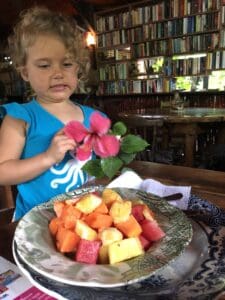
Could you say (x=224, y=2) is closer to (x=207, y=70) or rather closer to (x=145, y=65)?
(x=207, y=70)

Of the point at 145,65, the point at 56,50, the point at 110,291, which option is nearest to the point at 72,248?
the point at 110,291

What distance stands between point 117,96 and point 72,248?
16.2 ft

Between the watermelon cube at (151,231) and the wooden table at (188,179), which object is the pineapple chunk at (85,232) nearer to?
the watermelon cube at (151,231)

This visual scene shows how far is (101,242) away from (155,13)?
4.76 metres

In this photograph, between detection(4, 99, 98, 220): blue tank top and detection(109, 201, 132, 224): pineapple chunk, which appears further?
detection(4, 99, 98, 220): blue tank top

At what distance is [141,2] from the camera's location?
15.4 feet

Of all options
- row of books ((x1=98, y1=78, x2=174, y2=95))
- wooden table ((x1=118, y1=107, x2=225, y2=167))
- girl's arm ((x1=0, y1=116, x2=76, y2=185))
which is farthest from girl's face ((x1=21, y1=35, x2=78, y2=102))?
row of books ((x1=98, y1=78, x2=174, y2=95))

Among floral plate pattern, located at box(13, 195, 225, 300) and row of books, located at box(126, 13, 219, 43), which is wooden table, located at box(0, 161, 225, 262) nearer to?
floral plate pattern, located at box(13, 195, 225, 300)

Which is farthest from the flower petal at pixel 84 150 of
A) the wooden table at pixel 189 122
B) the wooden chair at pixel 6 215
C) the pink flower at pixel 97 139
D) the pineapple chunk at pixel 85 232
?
the wooden table at pixel 189 122

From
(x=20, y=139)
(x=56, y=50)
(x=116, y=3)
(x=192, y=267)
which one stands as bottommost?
(x=192, y=267)

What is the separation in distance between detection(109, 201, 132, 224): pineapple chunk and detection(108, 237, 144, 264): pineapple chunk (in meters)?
0.04

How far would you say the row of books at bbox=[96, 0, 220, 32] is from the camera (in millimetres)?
4152

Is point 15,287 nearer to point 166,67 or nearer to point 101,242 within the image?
point 101,242

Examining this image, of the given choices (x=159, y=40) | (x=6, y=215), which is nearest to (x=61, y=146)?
(x=6, y=215)
